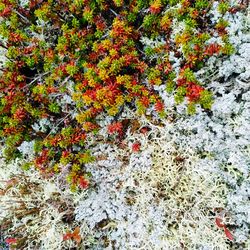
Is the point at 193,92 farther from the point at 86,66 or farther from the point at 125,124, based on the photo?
the point at 86,66

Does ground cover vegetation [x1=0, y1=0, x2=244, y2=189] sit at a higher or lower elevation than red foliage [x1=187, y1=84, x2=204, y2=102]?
higher

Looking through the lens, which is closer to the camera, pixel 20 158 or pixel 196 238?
pixel 196 238

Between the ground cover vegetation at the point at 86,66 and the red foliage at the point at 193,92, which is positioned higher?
the ground cover vegetation at the point at 86,66

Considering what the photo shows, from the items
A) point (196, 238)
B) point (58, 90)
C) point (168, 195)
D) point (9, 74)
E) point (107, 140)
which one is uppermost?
point (9, 74)

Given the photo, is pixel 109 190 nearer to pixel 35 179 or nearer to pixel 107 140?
pixel 107 140

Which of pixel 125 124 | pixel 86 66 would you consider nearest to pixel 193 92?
pixel 125 124

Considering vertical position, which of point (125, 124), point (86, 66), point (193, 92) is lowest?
point (125, 124)

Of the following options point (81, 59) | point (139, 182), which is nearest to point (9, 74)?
point (81, 59)

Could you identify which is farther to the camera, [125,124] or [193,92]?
[125,124]
